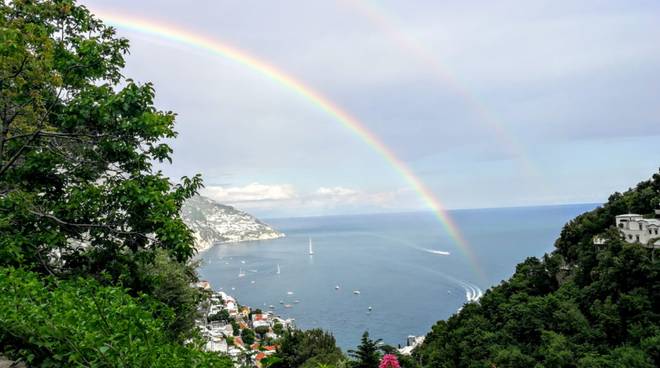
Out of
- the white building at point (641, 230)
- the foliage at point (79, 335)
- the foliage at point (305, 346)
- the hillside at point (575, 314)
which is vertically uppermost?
the foliage at point (79, 335)

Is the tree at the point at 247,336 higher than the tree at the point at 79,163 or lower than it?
lower

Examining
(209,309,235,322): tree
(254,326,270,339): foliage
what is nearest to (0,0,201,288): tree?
(254,326,270,339): foliage

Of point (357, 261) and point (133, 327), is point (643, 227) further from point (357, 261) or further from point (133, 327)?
point (357, 261)

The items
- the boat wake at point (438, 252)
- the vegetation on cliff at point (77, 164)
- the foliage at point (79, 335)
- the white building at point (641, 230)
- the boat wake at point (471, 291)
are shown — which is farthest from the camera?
the boat wake at point (438, 252)

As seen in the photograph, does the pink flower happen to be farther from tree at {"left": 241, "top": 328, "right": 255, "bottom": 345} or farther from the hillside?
tree at {"left": 241, "top": 328, "right": 255, "bottom": 345}

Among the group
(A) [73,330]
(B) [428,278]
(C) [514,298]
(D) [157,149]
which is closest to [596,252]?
(C) [514,298]

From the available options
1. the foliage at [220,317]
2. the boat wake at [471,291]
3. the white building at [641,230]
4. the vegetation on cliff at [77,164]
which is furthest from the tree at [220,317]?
the vegetation on cliff at [77,164]

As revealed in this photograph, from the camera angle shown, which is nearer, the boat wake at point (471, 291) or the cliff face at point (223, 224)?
the boat wake at point (471, 291)

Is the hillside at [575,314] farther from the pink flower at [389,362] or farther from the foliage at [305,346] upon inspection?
the pink flower at [389,362]
